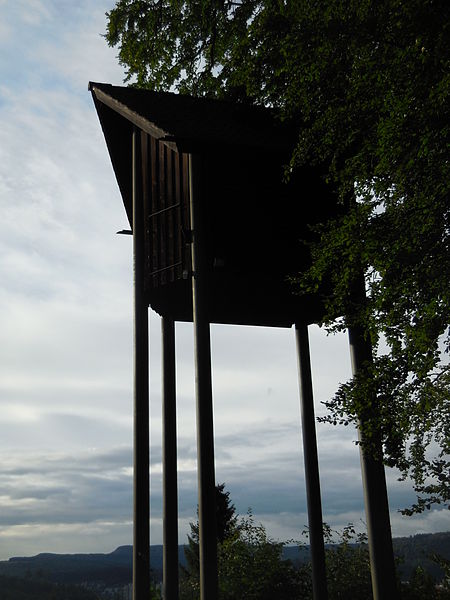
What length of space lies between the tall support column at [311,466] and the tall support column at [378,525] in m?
4.33

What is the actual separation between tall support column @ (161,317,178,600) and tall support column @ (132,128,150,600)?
8.25ft

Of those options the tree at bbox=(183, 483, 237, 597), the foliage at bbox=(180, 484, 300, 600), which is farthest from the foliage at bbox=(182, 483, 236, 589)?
the foliage at bbox=(180, 484, 300, 600)

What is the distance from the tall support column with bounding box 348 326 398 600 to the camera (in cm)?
1138

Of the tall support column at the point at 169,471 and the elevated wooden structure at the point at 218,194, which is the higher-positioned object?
the elevated wooden structure at the point at 218,194

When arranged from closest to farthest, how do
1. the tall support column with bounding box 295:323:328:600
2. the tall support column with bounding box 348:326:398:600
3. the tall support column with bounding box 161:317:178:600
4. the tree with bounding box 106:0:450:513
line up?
the tree with bounding box 106:0:450:513, the tall support column with bounding box 348:326:398:600, the tall support column with bounding box 161:317:178:600, the tall support column with bounding box 295:323:328:600

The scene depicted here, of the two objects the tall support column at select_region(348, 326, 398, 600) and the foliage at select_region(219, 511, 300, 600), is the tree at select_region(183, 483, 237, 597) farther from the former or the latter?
the tall support column at select_region(348, 326, 398, 600)

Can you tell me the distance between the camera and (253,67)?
545 inches

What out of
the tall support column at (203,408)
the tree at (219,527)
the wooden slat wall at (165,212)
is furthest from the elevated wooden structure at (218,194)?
the tree at (219,527)

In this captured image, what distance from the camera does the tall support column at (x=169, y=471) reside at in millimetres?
13867

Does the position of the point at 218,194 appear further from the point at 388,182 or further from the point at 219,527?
the point at 219,527

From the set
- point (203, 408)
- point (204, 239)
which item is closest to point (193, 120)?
point (204, 239)

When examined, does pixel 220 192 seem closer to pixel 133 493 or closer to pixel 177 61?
pixel 133 493

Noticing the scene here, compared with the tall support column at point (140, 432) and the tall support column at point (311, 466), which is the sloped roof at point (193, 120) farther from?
the tall support column at point (311, 466)

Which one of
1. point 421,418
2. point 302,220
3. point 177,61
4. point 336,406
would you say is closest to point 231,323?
point 302,220
